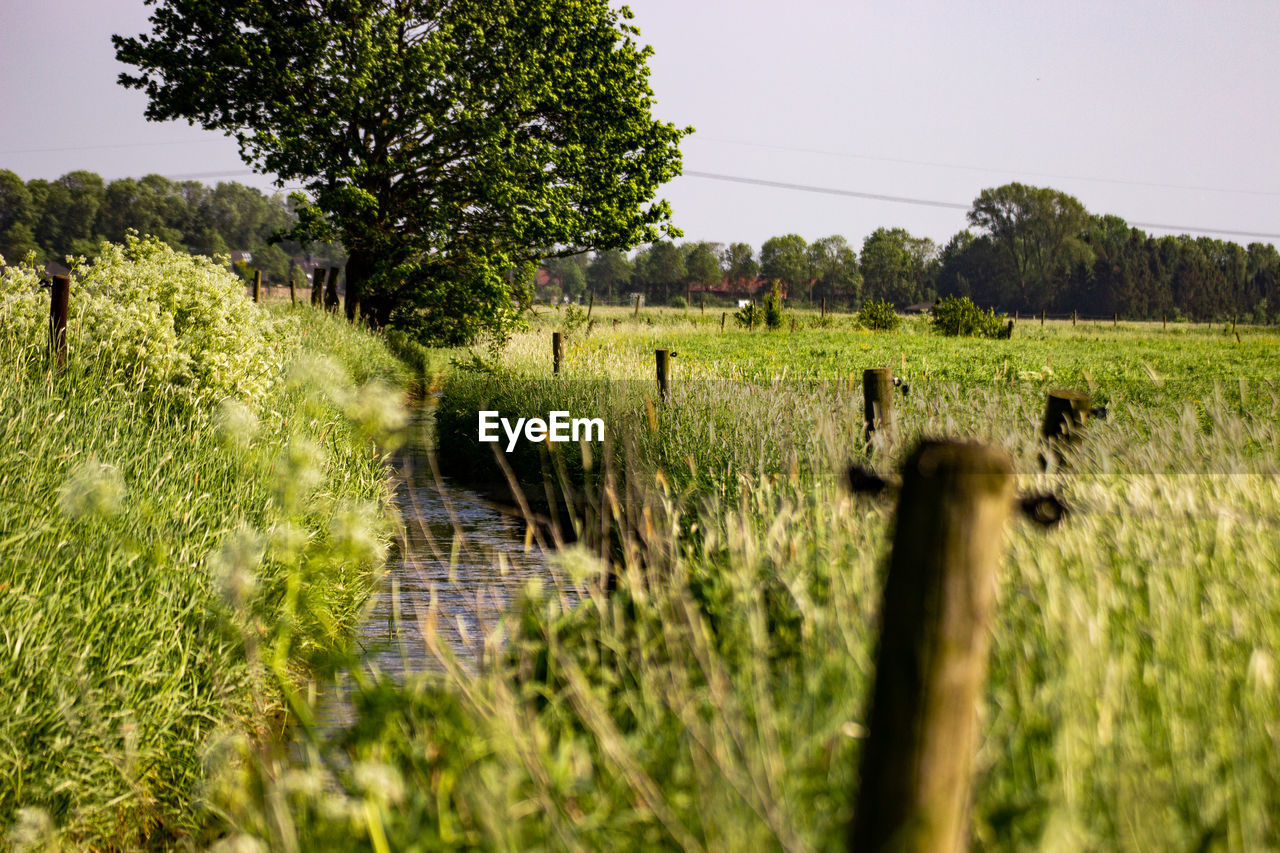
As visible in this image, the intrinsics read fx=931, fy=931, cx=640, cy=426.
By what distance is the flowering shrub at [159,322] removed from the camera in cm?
707

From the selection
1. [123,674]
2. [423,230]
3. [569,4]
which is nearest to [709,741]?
[123,674]

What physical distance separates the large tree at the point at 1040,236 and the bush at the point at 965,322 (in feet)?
182

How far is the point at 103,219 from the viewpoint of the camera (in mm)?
92562

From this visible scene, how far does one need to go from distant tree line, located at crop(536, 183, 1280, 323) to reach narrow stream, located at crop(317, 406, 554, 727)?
7318 cm

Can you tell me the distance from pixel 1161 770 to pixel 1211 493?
2.51 meters

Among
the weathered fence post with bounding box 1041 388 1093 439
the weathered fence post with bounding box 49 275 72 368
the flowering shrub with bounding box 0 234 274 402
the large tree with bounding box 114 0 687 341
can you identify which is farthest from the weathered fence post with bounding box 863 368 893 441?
the large tree with bounding box 114 0 687 341

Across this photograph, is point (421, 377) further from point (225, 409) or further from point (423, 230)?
point (225, 409)

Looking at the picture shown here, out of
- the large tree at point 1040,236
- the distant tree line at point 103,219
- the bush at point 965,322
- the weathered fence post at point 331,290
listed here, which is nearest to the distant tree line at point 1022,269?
the large tree at point 1040,236

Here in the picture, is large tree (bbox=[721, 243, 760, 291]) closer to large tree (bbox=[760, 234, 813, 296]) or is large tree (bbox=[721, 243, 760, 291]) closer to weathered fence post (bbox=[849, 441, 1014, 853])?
large tree (bbox=[760, 234, 813, 296])

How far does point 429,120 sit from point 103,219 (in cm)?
8973

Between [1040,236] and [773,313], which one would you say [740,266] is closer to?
[1040,236]

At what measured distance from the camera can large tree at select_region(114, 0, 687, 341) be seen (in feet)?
62.5

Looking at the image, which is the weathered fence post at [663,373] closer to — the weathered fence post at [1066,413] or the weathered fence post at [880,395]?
the weathered fence post at [880,395]

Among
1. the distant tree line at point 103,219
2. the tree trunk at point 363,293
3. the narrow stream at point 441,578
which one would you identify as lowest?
the narrow stream at point 441,578
